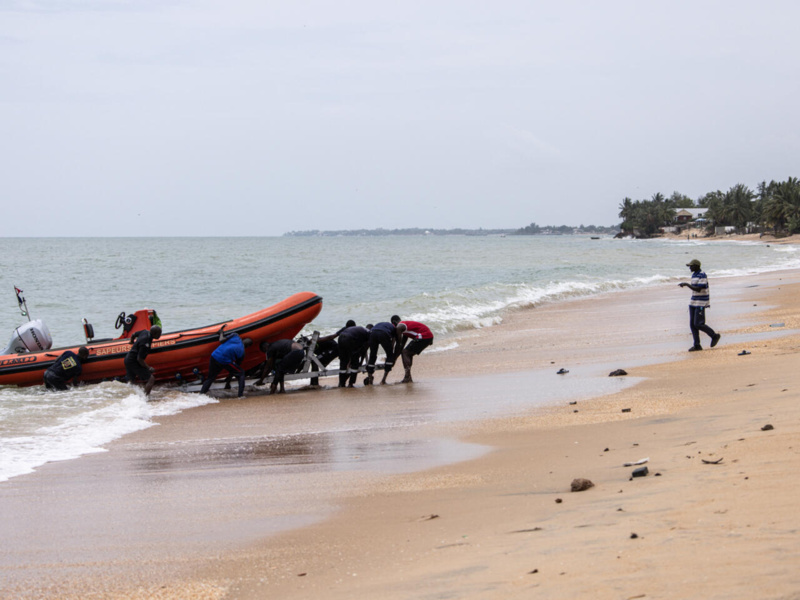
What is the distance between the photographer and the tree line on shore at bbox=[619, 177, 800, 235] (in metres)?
98.8

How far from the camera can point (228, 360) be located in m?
11.6

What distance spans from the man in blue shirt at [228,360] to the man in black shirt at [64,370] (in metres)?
1.95

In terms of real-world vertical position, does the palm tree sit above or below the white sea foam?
above

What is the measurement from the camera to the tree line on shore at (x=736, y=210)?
324 ft

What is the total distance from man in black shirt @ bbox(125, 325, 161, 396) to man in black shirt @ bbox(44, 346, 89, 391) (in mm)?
808

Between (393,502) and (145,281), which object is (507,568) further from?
(145,281)

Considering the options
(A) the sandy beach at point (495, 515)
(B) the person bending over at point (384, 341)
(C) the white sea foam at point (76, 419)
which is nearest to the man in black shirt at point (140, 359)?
(C) the white sea foam at point (76, 419)

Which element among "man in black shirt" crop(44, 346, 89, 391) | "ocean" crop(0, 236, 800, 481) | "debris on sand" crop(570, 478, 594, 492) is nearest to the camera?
"debris on sand" crop(570, 478, 594, 492)

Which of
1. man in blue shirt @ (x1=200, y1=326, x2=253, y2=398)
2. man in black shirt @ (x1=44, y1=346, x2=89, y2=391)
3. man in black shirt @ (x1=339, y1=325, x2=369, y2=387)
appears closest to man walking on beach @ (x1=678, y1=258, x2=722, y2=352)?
man in black shirt @ (x1=339, y1=325, x2=369, y2=387)

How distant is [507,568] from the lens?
145 inches

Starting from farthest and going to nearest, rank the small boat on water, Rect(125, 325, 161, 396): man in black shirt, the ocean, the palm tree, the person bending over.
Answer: the palm tree, the person bending over, the small boat on water, Rect(125, 325, 161, 396): man in black shirt, the ocean

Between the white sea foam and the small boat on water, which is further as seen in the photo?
the small boat on water

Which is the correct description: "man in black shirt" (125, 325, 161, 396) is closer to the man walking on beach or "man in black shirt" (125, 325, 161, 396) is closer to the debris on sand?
the debris on sand

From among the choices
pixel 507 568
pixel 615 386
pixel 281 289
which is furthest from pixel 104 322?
pixel 507 568
